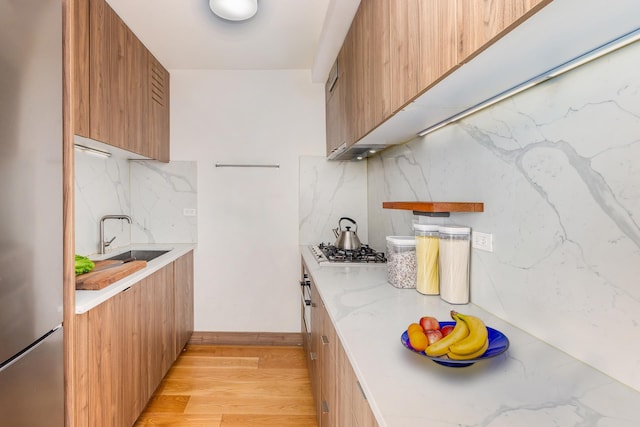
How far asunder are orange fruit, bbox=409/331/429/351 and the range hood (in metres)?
0.69

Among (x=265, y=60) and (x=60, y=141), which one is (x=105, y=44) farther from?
(x=265, y=60)

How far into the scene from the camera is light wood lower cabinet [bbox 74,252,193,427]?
4.78 ft

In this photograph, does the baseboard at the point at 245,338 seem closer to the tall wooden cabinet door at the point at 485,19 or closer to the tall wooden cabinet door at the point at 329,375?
the tall wooden cabinet door at the point at 329,375

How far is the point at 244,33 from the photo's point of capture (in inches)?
99.7

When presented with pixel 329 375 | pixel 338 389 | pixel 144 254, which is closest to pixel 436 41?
pixel 338 389

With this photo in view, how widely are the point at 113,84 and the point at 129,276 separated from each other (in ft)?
3.75

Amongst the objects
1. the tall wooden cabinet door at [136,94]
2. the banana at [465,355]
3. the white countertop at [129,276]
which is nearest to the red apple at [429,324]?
the banana at [465,355]

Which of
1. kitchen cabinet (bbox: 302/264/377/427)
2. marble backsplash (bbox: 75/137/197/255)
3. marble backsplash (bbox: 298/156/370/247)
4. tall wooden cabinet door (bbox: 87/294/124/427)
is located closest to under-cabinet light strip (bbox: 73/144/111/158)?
marble backsplash (bbox: 75/137/197/255)

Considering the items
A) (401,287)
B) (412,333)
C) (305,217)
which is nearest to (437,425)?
(412,333)

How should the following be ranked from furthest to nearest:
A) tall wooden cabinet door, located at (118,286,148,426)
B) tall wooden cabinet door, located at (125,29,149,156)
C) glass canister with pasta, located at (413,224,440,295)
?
tall wooden cabinet door, located at (125,29,149,156) → tall wooden cabinet door, located at (118,286,148,426) → glass canister with pasta, located at (413,224,440,295)

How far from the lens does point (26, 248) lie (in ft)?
3.43

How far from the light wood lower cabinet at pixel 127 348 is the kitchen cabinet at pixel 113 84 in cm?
91

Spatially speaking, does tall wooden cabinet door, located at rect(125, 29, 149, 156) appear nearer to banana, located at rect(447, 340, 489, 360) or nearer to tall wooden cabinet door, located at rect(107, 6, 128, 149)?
tall wooden cabinet door, located at rect(107, 6, 128, 149)

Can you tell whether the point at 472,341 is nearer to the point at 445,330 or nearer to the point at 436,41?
the point at 445,330
